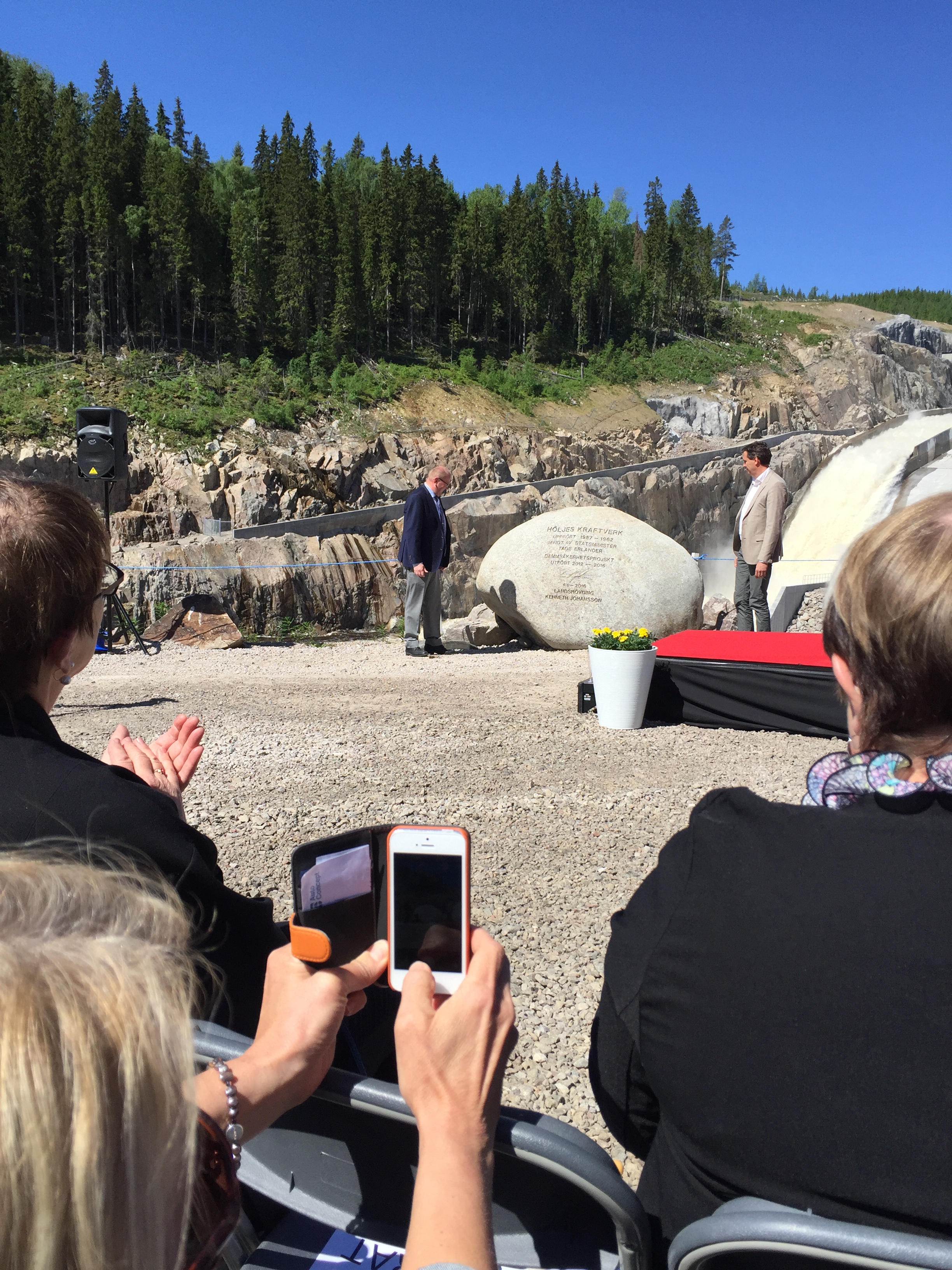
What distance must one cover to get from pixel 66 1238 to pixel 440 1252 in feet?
1.28

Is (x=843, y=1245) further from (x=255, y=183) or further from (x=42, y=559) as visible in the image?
(x=255, y=183)

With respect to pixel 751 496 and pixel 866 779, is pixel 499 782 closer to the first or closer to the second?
pixel 866 779

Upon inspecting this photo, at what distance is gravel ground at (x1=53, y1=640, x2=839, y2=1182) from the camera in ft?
10.2

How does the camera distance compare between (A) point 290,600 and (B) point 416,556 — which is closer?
(B) point 416,556

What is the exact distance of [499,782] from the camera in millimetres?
5062

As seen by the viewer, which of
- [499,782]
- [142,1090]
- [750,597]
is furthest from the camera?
[750,597]

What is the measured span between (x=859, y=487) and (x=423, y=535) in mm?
14730

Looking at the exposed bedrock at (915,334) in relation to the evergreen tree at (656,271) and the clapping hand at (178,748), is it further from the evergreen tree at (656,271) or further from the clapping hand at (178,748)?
the clapping hand at (178,748)

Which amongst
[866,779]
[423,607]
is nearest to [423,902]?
[866,779]

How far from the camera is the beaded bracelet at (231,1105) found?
0.91 meters

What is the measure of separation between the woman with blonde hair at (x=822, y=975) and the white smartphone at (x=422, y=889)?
0.25m

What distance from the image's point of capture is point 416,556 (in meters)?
9.57

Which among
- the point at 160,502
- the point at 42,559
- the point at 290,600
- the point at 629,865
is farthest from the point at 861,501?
the point at 42,559

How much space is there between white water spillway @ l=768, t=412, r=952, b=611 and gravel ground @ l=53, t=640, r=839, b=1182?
31.4 ft
